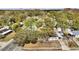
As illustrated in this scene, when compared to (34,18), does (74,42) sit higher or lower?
lower

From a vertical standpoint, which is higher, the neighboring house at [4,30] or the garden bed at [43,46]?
the neighboring house at [4,30]

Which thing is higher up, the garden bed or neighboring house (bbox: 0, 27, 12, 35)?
neighboring house (bbox: 0, 27, 12, 35)

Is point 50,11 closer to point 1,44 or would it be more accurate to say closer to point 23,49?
point 23,49

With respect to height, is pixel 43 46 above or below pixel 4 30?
Answer: below
